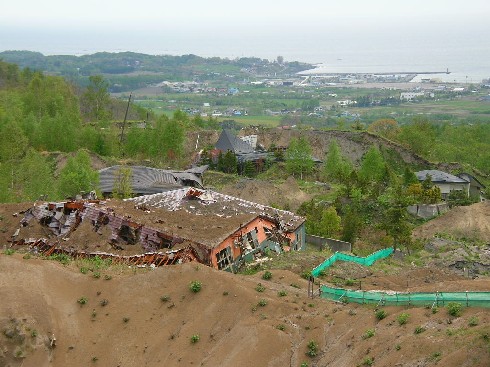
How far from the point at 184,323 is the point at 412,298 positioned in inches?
226

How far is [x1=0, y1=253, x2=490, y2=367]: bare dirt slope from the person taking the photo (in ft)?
44.3

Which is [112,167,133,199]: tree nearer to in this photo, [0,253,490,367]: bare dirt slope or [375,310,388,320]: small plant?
[0,253,490,367]: bare dirt slope

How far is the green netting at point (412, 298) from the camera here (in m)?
13.7

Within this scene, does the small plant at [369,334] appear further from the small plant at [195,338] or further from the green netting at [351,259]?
the green netting at [351,259]

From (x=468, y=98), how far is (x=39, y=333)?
383 ft

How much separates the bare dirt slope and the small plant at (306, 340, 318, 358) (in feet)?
0.32

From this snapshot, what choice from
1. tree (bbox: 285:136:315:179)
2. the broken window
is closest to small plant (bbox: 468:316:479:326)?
the broken window

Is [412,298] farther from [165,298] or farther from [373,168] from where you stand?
[373,168]

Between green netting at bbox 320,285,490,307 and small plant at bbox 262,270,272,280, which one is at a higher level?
green netting at bbox 320,285,490,307

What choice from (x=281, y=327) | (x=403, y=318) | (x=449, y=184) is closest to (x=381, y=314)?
(x=403, y=318)

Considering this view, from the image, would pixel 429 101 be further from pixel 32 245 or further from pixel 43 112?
pixel 32 245

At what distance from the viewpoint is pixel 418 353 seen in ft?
40.0

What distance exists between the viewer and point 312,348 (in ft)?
46.1

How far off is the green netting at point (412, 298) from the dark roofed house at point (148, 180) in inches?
807
